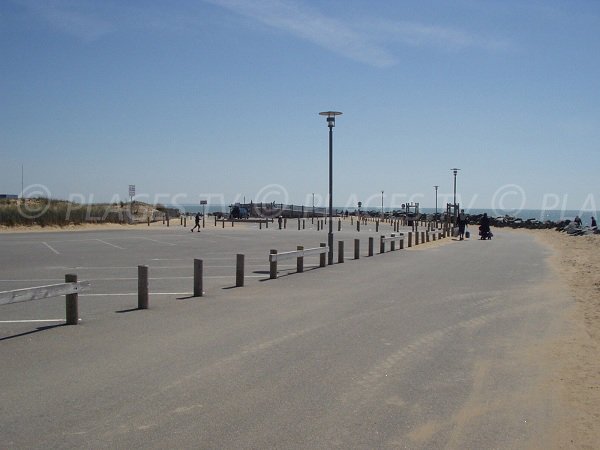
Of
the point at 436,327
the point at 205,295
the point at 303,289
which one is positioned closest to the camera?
the point at 436,327

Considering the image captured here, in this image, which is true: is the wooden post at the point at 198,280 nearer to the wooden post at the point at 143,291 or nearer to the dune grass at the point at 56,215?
the wooden post at the point at 143,291

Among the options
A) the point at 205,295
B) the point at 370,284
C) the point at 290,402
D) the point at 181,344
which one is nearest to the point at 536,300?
the point at 370,284

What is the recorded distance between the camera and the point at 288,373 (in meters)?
7.67

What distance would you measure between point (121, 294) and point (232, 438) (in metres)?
9.53

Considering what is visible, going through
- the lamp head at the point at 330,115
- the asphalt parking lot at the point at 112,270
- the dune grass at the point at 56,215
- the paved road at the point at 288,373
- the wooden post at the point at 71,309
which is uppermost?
the lamp head at the point at 330,115

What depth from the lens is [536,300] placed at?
47.2 ft

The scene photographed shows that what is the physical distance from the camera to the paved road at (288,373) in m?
5.71

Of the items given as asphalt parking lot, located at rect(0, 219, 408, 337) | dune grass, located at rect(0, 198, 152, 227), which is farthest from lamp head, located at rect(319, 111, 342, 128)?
dune grass, located at rect(0, 198, 152, 227)

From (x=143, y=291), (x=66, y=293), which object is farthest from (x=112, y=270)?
(x=66, y=293)

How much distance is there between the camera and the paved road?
18.7ft

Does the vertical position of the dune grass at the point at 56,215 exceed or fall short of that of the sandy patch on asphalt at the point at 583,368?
it exceeds it

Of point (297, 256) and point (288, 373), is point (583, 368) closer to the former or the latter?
point (288, 373)

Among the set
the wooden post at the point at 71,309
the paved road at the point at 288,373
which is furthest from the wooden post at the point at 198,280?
the wooden post at the point at 71,309

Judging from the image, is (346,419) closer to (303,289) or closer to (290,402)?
(290,402)
